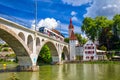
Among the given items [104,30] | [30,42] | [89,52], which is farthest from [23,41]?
[104,30]

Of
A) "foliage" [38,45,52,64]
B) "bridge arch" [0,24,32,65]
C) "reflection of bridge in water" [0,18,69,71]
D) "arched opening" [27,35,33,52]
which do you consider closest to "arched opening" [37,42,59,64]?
"foliage" [38,45,52,64]

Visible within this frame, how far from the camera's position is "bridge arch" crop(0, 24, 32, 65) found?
30766 mm

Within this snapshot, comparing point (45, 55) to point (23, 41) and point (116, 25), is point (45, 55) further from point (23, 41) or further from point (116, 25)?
point (116, 25)

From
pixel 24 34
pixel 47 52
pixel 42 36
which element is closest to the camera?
pixel 24 34

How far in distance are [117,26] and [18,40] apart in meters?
55.9

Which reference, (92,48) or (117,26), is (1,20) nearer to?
(92,48)

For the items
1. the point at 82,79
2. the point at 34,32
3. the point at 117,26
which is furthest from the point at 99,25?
the point at 82,79

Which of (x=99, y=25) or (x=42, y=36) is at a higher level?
(x=99, y=25)

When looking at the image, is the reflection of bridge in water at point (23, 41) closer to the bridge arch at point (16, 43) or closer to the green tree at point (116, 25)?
the bridge arch at point (16, 43)

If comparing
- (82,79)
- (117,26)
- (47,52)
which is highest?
(117,26)

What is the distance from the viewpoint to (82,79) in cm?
2486

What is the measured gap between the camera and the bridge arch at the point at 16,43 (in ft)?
101

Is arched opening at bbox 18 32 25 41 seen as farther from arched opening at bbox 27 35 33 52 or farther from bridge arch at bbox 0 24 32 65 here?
arched opening at bbox 27 35 33 52

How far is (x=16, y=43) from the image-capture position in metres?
35.3
